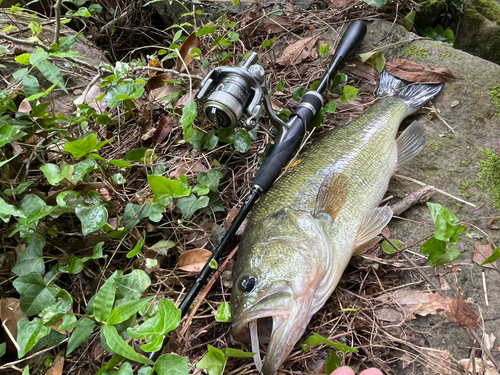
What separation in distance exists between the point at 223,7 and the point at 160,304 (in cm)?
333

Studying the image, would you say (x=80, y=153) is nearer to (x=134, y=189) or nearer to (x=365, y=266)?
(x=134, y=189)

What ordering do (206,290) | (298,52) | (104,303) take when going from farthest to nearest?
(298,52), (206,290), (104,303)

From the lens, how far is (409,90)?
2.67 meters

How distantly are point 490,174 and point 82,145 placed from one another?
2.55 metres

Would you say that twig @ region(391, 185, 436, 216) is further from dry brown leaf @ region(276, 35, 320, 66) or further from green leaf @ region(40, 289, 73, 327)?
green leaf @ region(40, 289, 73, 327)

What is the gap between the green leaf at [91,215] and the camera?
1756 millimetres

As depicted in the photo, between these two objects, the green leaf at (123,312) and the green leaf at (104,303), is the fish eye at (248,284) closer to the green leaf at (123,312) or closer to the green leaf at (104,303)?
the green leaf at (123,312)

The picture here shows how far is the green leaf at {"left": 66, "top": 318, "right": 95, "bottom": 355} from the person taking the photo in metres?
1.46

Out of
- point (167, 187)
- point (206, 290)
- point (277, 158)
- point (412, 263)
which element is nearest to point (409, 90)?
point (277, 158)

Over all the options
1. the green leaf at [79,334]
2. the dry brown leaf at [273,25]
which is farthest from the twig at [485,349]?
the dry brown leaf at [273,25]

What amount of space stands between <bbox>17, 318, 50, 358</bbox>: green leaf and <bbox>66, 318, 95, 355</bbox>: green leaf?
11 centimetres

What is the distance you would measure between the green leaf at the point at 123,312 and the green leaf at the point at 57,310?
0.99 feet

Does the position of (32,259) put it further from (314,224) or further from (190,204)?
(314,224)

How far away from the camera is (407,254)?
6.76ft
